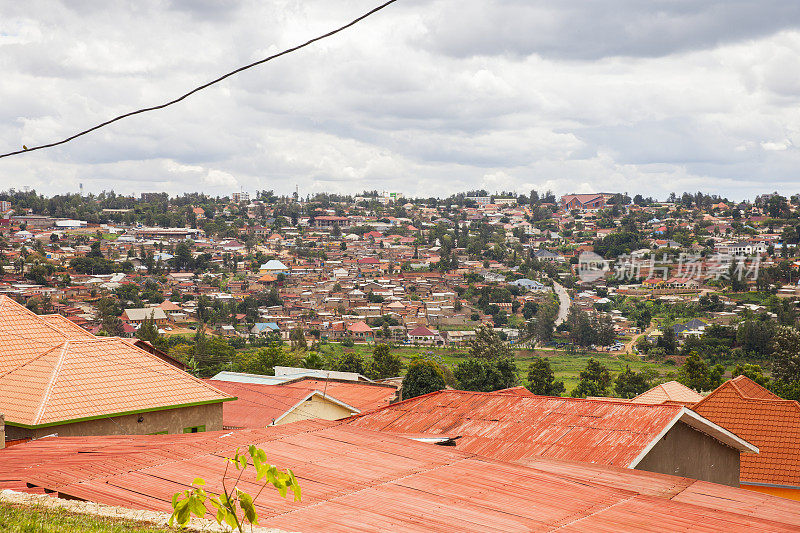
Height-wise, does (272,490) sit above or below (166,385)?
above

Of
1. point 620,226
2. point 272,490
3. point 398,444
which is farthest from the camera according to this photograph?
point 620,226

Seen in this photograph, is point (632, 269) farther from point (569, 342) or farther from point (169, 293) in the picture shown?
point (169, 293)

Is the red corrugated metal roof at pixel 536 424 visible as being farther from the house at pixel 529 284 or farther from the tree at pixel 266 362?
the house at pixel 529 284

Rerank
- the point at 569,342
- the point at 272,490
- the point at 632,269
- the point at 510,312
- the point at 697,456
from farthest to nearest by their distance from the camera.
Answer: the point at 632,269, the point at 510,312, the point at 569,342, the point at 697,456, the point at 272,490

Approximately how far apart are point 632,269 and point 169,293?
139ft

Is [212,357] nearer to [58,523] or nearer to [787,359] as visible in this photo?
[787,359]

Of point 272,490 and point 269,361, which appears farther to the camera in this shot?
point 269,361

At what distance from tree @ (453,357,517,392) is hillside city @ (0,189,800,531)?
148mm

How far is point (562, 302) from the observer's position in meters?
64.6

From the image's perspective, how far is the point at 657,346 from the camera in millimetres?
44406

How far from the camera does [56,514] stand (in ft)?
13.0

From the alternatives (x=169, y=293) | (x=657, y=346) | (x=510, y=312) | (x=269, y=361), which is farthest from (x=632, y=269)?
(x=269, y=361)

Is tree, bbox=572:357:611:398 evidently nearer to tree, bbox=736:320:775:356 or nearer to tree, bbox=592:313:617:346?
tree, bbox=736:320:775:356

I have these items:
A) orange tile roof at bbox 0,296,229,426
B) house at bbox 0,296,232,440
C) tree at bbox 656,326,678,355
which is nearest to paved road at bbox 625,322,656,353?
tree at bbox 656,326,678,355
